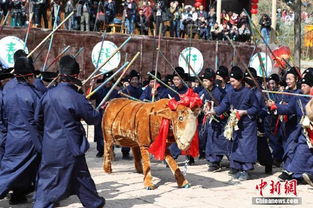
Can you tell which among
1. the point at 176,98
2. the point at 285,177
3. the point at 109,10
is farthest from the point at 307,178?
the point at 109,10

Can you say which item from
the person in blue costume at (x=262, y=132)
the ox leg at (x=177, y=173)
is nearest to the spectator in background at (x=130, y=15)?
the person in blue costume at (x=262, y=132)

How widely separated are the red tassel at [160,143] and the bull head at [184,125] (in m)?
0.15

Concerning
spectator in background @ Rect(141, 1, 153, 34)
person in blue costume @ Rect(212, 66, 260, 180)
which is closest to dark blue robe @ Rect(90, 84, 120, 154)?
person in blue costume @ Rect(212, 66, 260, 180)

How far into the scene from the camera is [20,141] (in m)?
6.63

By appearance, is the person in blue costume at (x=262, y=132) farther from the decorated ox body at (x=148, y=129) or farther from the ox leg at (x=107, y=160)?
the ox leg at (x=107, y=160)

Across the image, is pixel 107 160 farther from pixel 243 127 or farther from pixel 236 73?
pixel 236 73

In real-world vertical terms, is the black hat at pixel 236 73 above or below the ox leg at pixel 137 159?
above

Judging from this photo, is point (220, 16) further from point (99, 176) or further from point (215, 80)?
point (99, 176)

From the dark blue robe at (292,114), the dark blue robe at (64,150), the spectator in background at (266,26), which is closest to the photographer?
the dark blue robe at (64,150)

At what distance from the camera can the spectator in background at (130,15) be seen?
64.4 ft

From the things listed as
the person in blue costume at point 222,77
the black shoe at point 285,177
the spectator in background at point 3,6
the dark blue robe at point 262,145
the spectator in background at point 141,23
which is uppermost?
the spectator in background at point 3,6

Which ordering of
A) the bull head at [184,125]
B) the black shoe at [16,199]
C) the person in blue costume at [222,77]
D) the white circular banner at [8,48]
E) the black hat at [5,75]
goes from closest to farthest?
the black shoe at [16,199]
the black hat at [5,75]
the bull head at [184,125]
the person in blue costume at [222,77]
the white circular banner at [8,48]

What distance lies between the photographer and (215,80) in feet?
32.6

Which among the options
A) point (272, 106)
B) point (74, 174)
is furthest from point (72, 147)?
point (272, 106)
